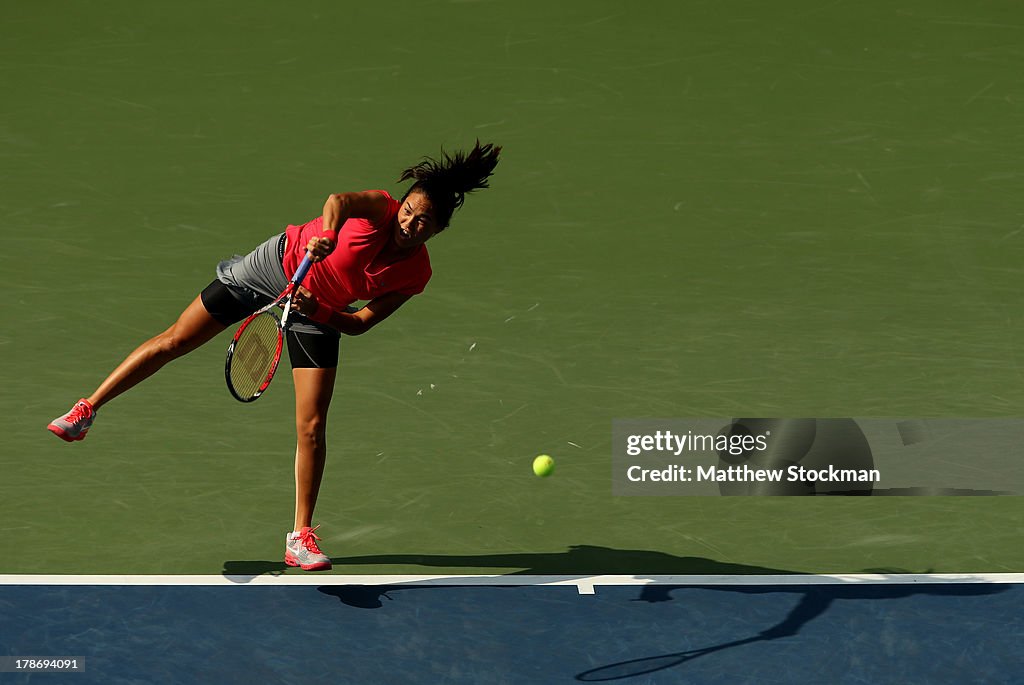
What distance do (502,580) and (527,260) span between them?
152 inches

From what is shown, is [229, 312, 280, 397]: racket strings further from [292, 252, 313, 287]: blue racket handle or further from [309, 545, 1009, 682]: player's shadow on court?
[309, 545, 1009, 682]: player's shadow on court

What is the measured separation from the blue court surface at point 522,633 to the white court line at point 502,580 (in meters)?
0.07

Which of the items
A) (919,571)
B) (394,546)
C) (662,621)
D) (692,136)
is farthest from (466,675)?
(692,136)

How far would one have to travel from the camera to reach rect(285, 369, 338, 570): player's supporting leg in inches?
306

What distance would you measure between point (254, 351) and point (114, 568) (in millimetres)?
1231

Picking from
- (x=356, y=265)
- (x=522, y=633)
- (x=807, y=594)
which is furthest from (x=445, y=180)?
(x=807, y=594)

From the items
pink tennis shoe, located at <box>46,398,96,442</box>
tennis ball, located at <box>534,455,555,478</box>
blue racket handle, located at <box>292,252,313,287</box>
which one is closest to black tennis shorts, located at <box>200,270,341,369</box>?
blue racket handle, located at <box>292,252,313,287</box>

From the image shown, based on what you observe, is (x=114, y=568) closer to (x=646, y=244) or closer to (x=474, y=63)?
(x=646, y=244)

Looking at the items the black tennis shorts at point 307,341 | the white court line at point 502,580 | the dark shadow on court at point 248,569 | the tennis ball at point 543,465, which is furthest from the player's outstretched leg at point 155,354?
the tennis ball at point 543,465

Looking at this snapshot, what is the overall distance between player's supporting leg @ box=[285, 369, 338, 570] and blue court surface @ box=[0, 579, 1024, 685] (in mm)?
236

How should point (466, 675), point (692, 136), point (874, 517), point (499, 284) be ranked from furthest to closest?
point (692, 136) < point (499, 284) < point (874, 517) < point (466, 675)

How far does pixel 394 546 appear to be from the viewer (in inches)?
325

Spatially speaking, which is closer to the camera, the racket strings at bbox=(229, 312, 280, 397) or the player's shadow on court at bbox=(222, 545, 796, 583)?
the racket strings at bbox=(229, 312, 280, 397)

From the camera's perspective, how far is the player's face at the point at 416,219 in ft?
24.7
